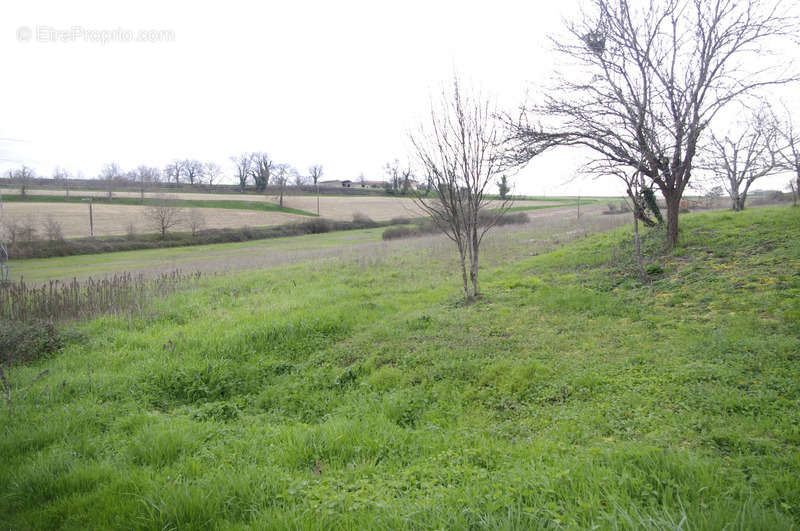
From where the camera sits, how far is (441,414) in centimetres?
482

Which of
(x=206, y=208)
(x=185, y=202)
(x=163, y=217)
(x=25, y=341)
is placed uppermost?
(x=185, y=202)

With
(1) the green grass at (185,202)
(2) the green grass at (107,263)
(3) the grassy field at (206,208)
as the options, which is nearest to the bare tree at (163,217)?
(3) the grassy field at (206,208)

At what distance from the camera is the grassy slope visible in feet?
9.20

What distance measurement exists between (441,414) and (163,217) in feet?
152

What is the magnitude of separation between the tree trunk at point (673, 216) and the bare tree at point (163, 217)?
42.8 metres

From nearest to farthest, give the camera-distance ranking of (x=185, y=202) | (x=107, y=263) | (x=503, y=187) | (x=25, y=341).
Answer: (x=25, y=341) < (x=503, y=187) < (x=107, y=263) < (x=185, y=202)

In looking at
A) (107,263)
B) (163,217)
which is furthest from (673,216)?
(163,217)

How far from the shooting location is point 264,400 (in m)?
5.71

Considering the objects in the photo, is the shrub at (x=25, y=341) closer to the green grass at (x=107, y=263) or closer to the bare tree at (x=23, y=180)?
the green grass at (x=107, y=263)

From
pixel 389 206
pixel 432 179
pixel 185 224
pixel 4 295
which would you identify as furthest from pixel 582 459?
pixel 389 206

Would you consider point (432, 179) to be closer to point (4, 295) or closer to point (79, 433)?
point (79, 433)

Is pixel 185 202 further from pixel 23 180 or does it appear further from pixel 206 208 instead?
pixel 23 180

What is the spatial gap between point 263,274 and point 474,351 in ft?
39.1

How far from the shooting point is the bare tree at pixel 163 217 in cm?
4288
